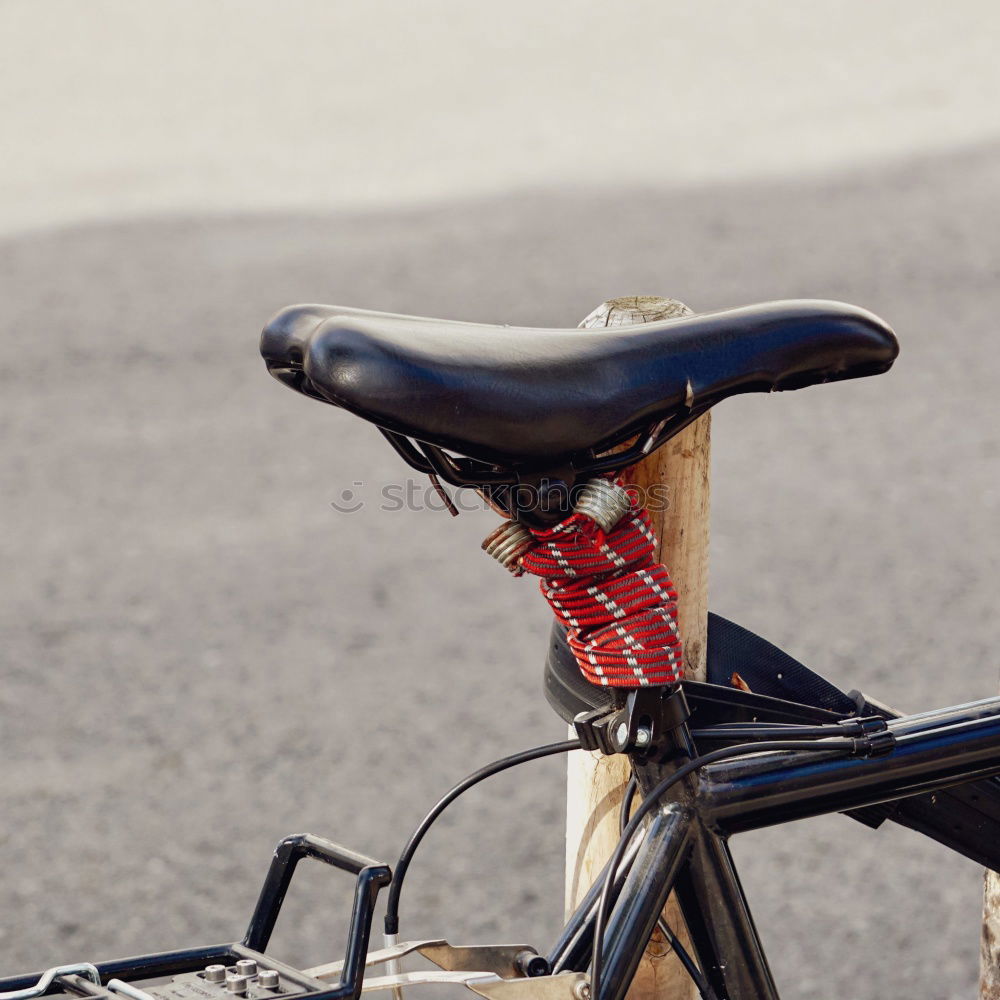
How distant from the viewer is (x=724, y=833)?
1625mm

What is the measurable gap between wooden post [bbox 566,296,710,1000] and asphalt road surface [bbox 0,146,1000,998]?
1353 mm

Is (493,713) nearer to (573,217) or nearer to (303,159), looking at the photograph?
(573,217)

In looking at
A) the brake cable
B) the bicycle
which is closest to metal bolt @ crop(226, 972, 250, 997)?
the bicycle

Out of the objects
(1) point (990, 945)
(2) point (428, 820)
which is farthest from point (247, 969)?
(1) point (990, 945)

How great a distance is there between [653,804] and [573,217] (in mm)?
8763

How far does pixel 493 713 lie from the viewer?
435cm

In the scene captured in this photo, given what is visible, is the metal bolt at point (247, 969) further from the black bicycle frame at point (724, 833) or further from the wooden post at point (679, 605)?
the wooden post at point (679, 605)

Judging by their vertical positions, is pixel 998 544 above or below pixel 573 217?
below

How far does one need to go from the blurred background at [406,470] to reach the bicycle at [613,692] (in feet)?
5.61

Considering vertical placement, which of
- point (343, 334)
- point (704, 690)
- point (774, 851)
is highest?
point (343, 334)

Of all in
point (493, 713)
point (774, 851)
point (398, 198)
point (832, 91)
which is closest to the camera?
point (774, 851)

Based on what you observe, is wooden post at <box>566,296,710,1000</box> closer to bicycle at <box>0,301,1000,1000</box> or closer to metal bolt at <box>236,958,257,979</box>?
bicycle at <box>0,301,1000,1000</box>

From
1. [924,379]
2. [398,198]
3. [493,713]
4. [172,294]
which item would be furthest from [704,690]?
[398,198]

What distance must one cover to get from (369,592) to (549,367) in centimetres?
384
